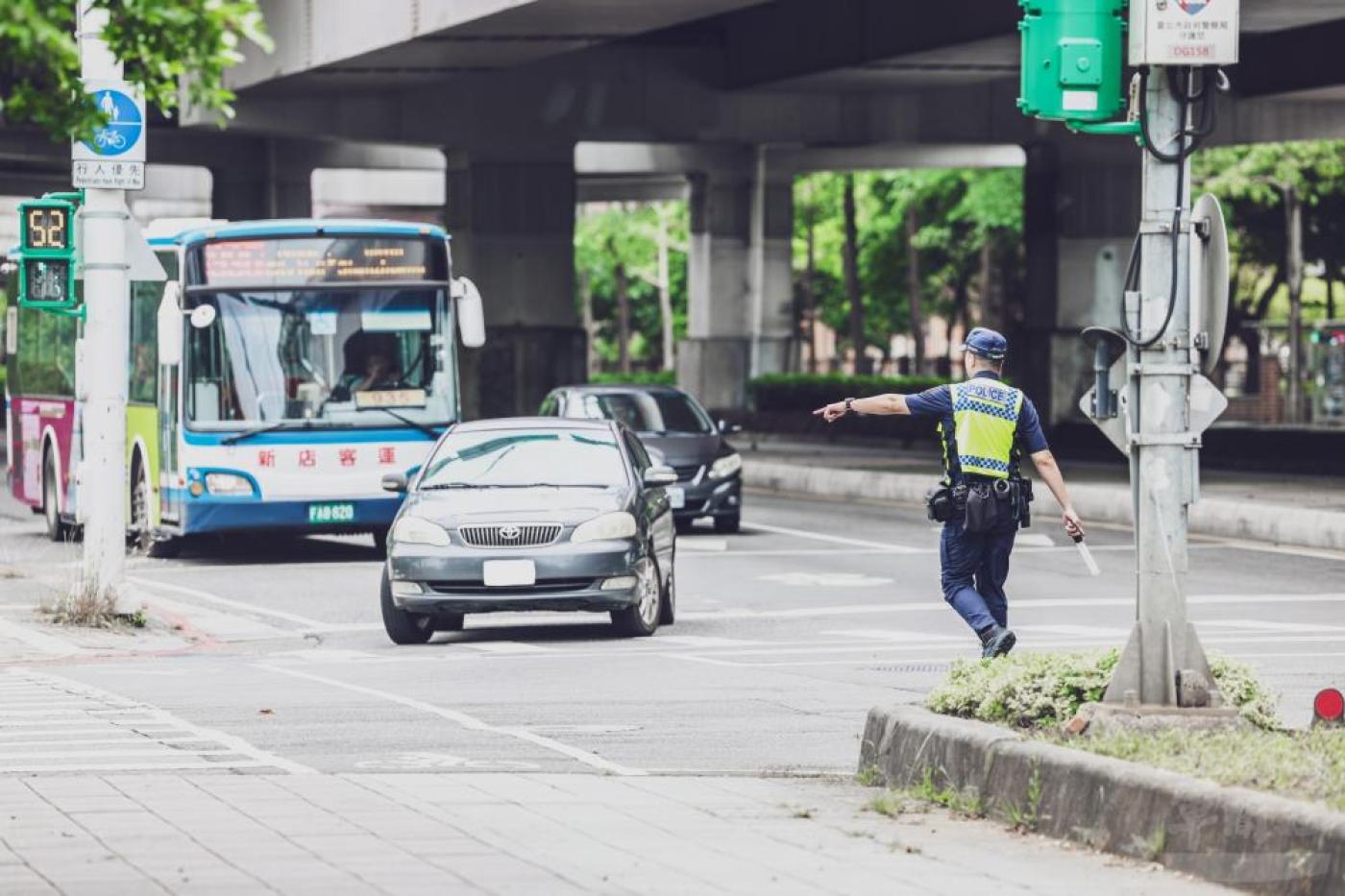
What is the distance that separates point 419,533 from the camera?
1791 centimetres

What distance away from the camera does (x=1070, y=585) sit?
2292 cm

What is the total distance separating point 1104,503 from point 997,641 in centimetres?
1880

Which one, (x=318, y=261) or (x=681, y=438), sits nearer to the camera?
(x=318, y=261)

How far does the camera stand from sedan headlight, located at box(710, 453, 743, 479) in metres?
28.8

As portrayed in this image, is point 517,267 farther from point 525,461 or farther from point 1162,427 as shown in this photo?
point 1162,427

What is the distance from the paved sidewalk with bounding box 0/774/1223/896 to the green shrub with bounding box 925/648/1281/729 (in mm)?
585

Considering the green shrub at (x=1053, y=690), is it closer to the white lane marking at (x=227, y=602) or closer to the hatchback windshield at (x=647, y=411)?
the white lane marking at (x=227, y=602)

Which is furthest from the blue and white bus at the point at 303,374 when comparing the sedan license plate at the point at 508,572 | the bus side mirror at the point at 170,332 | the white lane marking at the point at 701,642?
the sedan license plate at the point at 508,572

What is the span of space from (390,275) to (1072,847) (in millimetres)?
17269

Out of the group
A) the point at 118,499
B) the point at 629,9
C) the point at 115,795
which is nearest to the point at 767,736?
the point at 115,795

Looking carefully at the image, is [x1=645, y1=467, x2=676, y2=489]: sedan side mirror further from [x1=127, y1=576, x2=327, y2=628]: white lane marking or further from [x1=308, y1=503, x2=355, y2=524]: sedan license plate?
[x1=308, y1=503, x2=355, y2=524]: sedan license plate

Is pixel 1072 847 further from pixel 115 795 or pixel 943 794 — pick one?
pixel 115 795

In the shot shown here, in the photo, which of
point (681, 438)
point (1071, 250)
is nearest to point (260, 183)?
point (1071, 250)

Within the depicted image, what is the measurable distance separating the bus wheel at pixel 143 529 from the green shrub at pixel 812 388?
101 ft
